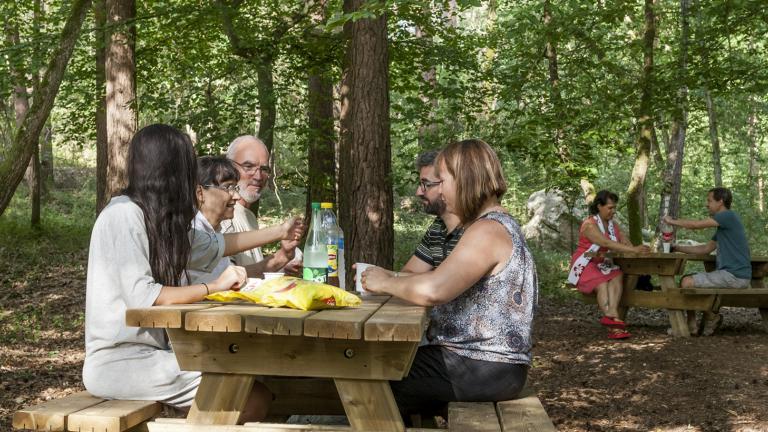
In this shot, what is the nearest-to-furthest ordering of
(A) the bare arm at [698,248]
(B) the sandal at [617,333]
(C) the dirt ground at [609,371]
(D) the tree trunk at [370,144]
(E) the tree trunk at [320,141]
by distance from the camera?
(C) the dirt ground at [609,371]
(D) the tree trunk at [370,144]
(B) the sandal at [617,333]
(A) the bare arm at [698,248]
(E) the tree trunk at [320,141]

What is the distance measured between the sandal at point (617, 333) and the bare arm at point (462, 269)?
243 inches

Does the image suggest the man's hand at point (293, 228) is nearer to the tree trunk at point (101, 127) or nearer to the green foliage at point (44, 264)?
the green foliage at point (44, 264)

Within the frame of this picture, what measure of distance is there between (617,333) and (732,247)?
5.50 ft

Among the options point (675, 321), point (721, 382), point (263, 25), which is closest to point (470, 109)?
point (263, 25)

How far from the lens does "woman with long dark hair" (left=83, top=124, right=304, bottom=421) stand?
10.1 ft

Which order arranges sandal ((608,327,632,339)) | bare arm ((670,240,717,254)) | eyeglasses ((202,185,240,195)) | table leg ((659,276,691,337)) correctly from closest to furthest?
eyeglasses ((202,185,240,195)), sandal ((608,327,632,339)), table leg ((659,276,691,337)), bare arm ((670,240,717,254))

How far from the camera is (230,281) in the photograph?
329cm

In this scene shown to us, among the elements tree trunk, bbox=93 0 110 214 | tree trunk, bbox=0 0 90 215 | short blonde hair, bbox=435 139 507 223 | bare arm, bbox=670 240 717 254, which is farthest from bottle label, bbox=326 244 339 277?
tree trunk, bbox=93 0 110 214

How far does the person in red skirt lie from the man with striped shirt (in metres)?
4.61

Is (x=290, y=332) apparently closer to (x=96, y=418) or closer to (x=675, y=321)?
(x=96, y=418)

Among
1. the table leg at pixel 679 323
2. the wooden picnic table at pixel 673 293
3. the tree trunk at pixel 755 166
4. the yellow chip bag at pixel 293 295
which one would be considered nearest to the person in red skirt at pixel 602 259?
the wooden picnic table at pixel 673 293

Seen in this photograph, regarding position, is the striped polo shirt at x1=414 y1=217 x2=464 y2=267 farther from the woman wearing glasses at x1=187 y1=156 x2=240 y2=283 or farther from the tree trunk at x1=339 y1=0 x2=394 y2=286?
the tree trunk at x1=339 y1=0 x2=394 y2=286

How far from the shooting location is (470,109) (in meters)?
12.0

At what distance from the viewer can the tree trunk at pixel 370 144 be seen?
7805mm
